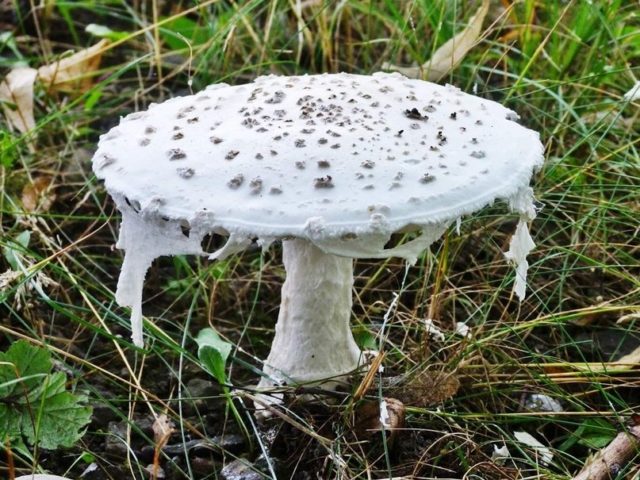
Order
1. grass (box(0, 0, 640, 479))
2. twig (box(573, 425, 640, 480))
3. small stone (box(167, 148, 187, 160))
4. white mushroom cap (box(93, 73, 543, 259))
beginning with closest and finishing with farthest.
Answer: white mushroom cap (box(93, 73, 543, 259))
small stone (box(167, 148, 187, 160))
twig (box(573, 425, 640, 480))
grass (box(0, 0, 640, 479))

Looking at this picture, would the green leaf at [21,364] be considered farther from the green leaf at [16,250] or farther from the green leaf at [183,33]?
the green leaf at [183,33]

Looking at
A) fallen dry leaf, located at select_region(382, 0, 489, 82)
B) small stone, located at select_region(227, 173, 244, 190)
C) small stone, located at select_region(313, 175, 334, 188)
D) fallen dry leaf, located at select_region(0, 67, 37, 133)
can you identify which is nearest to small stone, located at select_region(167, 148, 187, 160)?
small stone, located at select_region(227, 173, 244, 190)

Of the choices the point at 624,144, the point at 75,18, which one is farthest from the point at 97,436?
the point at 75,18

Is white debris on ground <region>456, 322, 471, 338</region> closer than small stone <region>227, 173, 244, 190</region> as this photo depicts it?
No

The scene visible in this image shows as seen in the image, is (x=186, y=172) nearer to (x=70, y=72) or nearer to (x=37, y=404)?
(x=37, y=404)

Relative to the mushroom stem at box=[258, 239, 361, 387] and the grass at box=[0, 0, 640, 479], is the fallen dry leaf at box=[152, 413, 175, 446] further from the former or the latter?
the mushroom stem at box=[258, 239, 361, 387]

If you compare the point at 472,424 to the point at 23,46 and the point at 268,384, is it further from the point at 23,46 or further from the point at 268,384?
the point at 23,46

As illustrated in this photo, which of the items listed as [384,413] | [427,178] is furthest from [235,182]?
[384,413]
